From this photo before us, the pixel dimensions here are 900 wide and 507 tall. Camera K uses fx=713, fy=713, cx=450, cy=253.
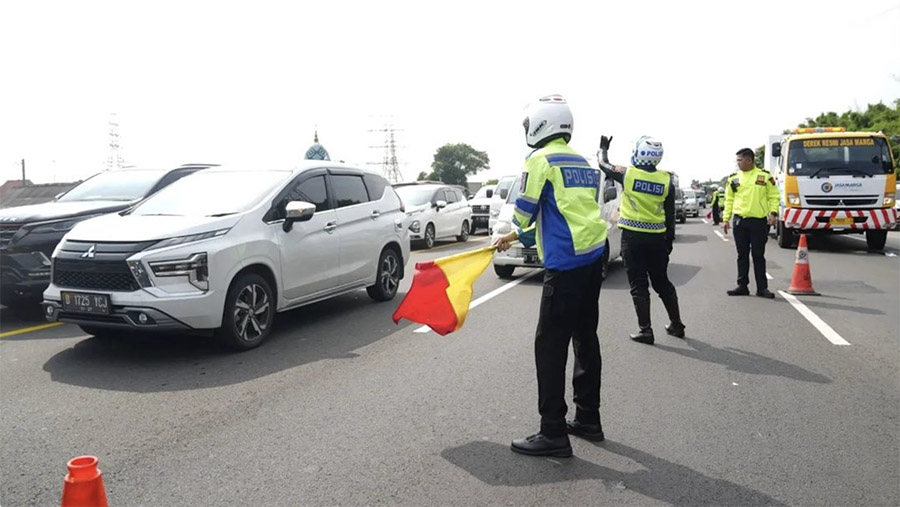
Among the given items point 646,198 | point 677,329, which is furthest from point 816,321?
point 646,198

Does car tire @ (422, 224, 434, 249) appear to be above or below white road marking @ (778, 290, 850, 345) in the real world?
above

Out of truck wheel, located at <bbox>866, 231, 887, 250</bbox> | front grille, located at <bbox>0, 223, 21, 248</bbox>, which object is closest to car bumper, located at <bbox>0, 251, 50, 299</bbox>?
front grille, located at <bbox>0, 223, 21, 248</bbox>

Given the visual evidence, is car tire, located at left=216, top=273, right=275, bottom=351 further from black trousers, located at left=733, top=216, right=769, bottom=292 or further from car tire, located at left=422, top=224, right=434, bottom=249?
car tire, located at left=422, top=224, right=434, bottom=249

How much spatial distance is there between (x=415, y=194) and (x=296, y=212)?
13225 mm

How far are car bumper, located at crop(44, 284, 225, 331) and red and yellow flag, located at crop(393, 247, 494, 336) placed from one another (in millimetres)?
2305

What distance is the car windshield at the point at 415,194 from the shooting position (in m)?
19.9

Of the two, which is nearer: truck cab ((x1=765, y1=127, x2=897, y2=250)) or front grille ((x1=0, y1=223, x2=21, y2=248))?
front grille ((x1=0, y1=223, x2=21, y2=248))

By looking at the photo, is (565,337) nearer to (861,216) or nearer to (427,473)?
(427,473)

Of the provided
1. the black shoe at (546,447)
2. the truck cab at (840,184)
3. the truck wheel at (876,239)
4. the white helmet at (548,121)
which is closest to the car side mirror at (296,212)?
the white helmet at (548,121)

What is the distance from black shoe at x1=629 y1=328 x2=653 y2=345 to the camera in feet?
23.3

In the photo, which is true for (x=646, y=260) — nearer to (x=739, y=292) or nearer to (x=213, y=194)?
(x=739, y=292)

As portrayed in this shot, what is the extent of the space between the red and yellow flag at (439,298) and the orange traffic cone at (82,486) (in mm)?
2481

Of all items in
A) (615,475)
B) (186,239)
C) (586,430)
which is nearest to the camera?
(615,475)

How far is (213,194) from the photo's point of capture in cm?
734
